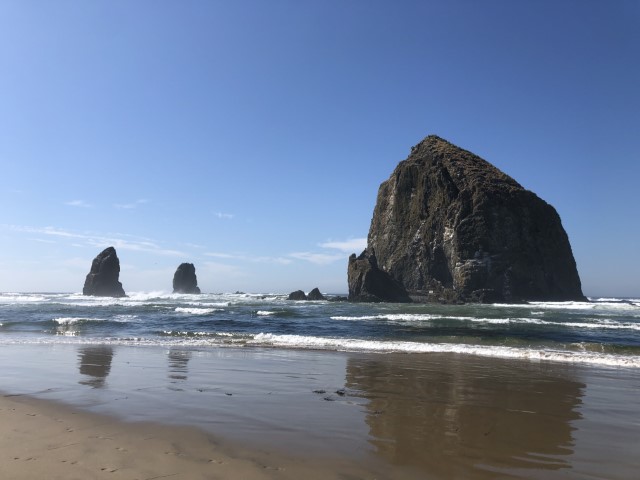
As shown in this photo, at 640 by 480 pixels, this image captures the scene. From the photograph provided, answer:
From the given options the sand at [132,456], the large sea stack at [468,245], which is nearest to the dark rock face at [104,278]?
the large sea stack at [468,245]

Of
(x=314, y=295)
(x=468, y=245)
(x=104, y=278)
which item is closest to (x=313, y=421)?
(x=468, y=245)

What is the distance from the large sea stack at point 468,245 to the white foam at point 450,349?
4414 centimetres

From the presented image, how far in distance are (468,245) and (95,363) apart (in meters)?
61.3

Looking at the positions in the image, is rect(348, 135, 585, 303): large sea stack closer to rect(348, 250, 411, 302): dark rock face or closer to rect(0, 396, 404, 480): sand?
rect(348, 250, 411, 302): dark rock face

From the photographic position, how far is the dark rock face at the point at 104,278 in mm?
97312

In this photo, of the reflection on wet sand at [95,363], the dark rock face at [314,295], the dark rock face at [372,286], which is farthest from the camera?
the dark rock face at [314,295]

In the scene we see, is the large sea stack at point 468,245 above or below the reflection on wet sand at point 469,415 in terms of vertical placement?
above

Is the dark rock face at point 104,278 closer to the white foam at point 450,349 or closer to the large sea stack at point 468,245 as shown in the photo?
the large sea stack at point 468,245

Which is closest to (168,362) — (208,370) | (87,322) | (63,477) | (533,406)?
(208,370)

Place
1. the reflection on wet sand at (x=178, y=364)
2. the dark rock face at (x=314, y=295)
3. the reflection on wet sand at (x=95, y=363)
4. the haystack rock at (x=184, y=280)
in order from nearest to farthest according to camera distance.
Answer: the reflection on wet sand at (x=95, y=363)
the reflection on wet sand at (x=178, y=364)
the dark rock face at (x=314, y=295)
the haystack rock at (x=184, y=280)

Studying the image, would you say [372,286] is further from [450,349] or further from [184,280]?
[184,280]

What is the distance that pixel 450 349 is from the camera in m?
16.6

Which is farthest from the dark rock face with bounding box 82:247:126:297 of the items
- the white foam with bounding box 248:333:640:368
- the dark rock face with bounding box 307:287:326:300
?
the white foam with bounding box 248:333:640:368

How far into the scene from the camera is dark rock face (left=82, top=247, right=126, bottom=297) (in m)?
97.3
